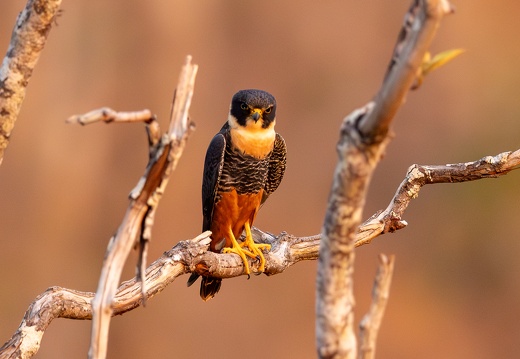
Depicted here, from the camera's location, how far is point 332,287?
136 cm

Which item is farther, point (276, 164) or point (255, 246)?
point (276, 164)

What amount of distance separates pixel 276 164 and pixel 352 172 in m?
2.62

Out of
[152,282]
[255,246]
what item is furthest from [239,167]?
[152,282]

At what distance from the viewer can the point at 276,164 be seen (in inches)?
154

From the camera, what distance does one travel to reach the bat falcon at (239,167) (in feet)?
12.1

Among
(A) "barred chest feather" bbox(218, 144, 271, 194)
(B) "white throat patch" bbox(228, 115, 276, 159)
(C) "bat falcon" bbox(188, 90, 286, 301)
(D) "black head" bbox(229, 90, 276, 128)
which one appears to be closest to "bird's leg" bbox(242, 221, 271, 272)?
(C) "bat falcon" bbox(188, 90, 286, 301)

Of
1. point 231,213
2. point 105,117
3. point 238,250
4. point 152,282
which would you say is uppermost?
point 231,213

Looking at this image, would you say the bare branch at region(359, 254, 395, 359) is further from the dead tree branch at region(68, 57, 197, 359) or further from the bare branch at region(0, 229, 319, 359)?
the bare branch at region(0, 229, 319, 359)

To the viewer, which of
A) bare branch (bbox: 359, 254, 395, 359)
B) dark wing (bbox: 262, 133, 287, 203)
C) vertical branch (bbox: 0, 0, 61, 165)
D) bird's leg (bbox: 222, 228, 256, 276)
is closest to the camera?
bare branch (bbox: 359, 254, 395, 359)

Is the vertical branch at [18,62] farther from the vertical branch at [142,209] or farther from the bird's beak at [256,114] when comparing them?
the bird's beak at [256,114]

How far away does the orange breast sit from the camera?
12.5ft

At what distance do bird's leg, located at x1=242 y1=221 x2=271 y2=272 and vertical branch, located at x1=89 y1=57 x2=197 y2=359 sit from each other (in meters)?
1.90

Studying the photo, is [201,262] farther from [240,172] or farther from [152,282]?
[240,172]

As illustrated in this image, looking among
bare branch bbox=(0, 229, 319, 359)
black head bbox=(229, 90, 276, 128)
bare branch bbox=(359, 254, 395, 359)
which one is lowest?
bare branch bbox=(359, 254, 395, 359)
